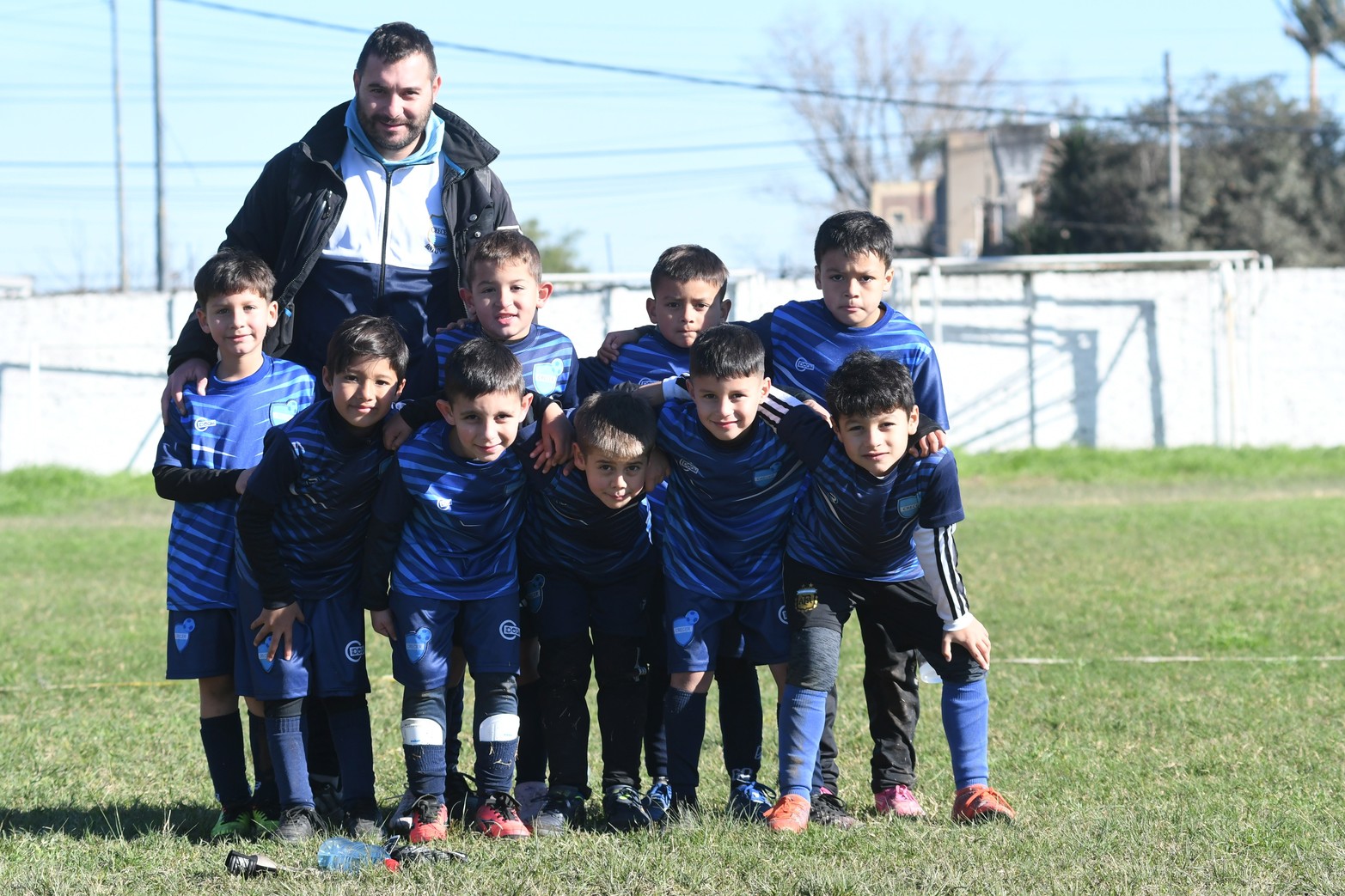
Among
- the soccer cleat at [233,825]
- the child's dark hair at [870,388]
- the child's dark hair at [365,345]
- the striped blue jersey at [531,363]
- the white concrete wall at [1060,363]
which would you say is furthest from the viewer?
the white concrete wall at [1060,363]

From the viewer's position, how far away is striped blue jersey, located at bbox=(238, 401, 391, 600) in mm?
4203

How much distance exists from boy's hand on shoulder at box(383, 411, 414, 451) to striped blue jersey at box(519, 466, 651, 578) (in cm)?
38

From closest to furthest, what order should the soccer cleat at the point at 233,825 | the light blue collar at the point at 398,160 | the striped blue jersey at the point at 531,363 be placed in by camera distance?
the soccer cleat at the point at 233,825
the striped blue jersey at the point at 531,363
the light blue collar at the point at 398,160

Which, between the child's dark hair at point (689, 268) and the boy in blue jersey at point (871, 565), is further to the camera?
the child's dark hair at point (689, 268)

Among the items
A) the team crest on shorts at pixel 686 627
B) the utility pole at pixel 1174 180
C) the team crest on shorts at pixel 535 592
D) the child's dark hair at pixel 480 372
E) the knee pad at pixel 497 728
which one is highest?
the utility pole at pixel 1174 180

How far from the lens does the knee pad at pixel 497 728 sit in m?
4.32

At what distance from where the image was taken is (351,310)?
473cm

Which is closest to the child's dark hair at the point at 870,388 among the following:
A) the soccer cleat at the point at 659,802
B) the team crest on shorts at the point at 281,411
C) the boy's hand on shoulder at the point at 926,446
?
the boy's hand on shoulder at the point at 926,446

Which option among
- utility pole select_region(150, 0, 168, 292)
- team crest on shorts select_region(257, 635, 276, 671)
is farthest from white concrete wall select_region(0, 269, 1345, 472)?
team crest on shorts select_region(257, 635, 276, 671)

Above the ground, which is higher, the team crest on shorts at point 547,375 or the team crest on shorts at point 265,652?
the team crest on shorts at point 547,375

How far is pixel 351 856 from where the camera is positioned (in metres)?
3.93

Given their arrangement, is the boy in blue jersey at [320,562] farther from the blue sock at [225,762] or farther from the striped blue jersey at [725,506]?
the striped blue jersey at [725,506]

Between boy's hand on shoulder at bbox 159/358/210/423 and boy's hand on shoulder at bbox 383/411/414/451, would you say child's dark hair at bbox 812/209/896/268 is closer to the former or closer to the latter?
boy's hand on shoulder at bbox 383/411/414/451

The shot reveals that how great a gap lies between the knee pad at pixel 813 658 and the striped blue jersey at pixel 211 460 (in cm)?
173
